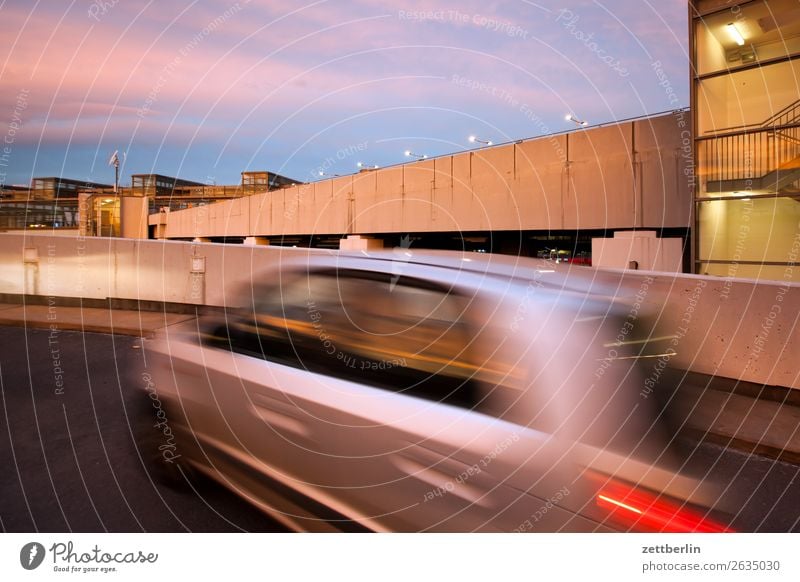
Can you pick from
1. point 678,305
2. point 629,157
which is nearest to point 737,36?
point 629,157

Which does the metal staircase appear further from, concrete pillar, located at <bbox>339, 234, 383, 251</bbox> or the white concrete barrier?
concrete pillar, located at <bbox>339, 234, 383, 251</bbox>

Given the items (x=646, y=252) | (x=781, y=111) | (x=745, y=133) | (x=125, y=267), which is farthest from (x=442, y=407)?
(x=781, y=111)

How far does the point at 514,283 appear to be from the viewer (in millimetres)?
2467

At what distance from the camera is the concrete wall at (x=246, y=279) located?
544cm

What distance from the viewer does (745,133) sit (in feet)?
38.7

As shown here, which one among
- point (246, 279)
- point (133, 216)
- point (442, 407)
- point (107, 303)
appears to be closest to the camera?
point (442, 407)

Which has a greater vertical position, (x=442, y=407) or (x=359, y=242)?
(x=359, y=242)

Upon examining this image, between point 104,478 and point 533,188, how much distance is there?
14.5 metres

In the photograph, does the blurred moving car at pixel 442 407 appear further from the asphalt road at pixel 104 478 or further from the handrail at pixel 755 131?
the handrail at pixel 755 131

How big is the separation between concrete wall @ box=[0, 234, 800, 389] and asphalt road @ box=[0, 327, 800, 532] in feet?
5.46

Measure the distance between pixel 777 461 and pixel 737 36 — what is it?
1281cm

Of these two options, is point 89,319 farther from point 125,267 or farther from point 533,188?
point 533,188
